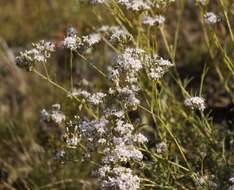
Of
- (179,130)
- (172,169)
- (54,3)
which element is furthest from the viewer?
(54,3)

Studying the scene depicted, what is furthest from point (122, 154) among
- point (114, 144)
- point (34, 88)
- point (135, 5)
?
point (34, 88)

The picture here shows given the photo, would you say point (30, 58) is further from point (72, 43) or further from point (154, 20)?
point (154, 20)

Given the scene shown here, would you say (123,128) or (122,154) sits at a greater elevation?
(123,128)

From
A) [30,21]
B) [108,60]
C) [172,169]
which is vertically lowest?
[172,169]

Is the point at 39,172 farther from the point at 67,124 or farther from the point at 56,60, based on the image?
the point at 56,60

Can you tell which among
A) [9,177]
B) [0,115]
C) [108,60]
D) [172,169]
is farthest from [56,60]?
[172,169]

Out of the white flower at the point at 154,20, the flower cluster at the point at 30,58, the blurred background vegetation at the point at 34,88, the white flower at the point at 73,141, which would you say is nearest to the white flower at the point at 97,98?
the white flower at the point at 73,141

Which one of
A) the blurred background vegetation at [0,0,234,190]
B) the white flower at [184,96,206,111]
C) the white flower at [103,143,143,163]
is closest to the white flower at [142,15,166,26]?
the blurred background vegetation at [0,0,234,190]

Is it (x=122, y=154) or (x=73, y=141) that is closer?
(x=122, y=154)

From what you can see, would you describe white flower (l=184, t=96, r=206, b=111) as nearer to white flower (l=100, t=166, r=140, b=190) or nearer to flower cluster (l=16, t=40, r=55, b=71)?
white flower (l=100, t=166, r=140, b=190)
